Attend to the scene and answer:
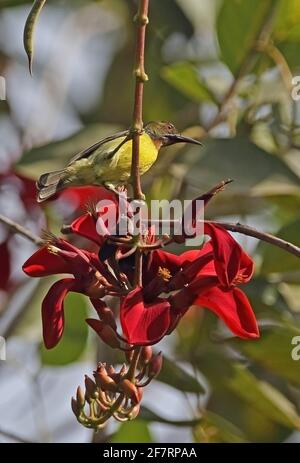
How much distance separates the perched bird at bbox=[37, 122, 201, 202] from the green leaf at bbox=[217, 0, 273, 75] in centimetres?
78

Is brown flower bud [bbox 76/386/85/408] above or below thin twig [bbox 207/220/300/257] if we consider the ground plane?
below

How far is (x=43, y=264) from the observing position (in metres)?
1.72

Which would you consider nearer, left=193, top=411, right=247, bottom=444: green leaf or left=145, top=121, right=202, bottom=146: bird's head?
left=145, top=121, right=202, bottom=146: bird's head

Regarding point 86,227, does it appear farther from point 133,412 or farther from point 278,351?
point 278,351

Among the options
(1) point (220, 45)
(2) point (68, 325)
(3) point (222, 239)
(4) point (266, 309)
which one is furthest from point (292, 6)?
(3) point (222, 239)

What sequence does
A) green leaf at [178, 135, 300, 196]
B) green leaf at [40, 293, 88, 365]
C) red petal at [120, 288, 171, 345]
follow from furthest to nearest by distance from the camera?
1. green leaf at [40, 293, 88, 365]
2. green leaf at [178, 135, 300, 196]
3. red petal at [120, 288, 171, 345]

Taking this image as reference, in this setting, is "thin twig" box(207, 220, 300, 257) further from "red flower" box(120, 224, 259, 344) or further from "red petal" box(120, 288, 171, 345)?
"red petal" box(120, 288, 171, 345)

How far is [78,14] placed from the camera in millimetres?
3867

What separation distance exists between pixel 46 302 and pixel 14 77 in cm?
226

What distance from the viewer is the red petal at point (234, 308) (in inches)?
65.9

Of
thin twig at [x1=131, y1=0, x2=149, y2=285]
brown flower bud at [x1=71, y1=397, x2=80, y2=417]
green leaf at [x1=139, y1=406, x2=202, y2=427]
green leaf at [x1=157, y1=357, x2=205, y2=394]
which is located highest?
thin twig at [x1=131, y1=0, x2=149, y2=285]

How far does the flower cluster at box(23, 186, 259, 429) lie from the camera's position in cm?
159

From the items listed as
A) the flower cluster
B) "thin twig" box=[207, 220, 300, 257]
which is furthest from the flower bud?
"thin twig" box=[207, 220, 300, 257]

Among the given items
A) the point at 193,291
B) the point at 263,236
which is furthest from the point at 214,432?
the point at 263,236
